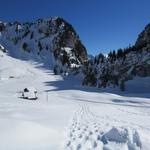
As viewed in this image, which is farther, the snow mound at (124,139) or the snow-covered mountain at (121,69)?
the snow-covered mountain at (121,69)

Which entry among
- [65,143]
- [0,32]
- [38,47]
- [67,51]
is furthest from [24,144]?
[0,32]

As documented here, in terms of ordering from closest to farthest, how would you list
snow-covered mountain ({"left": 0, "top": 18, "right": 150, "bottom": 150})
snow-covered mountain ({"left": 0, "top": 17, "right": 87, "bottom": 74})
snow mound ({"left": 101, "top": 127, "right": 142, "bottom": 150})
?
snow mound ({"left": 101, "top": 127, "right": 142, "bottom": 150}), snow-covered mountain ({"left": 0, "top": 18, "right": 150, "bottom": 150}), snow-covered mountain ({"left": 0, "top": 17, "right": 87, "bottom": 74})

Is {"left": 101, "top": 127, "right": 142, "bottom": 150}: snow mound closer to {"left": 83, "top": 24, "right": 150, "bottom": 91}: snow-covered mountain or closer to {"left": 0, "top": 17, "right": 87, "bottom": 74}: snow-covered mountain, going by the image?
{"left": 83, "top": 24, "right": 150, "bottom": 91}: snow-covered mountain

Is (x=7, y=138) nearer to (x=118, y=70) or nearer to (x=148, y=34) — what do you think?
(x=118, y=70)

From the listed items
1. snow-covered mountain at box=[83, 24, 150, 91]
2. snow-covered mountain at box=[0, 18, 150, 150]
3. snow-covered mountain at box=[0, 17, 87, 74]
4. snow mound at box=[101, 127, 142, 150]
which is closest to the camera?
snow mound at box=[101, 127, 142, 150]

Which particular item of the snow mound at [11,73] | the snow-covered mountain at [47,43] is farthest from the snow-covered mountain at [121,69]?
the snow-covered mountain at [47,43]

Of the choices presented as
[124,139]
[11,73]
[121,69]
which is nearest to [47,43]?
[11,73]

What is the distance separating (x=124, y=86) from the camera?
209 ft

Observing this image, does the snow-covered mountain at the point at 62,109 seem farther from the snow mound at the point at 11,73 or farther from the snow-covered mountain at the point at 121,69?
the snow-covered mountain at the point at 121,69

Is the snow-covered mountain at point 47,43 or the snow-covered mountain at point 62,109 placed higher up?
the snow-covered mountain at point 47,43

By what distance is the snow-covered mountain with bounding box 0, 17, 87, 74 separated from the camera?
515ft

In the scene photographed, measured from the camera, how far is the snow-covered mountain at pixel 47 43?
15709 centimetres

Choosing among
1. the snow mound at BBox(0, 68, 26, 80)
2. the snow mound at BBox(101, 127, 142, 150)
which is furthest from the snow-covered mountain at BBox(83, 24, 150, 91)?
the snow mound at BBox(101, 127, 142, 150)

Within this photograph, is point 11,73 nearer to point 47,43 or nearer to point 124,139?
point 47,43
